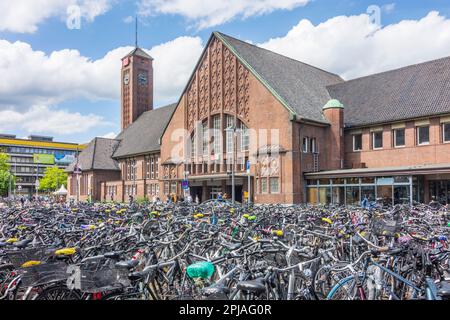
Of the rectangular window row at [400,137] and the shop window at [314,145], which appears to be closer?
the rectangular window row at [400,137]

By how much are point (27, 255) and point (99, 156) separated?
47484mm

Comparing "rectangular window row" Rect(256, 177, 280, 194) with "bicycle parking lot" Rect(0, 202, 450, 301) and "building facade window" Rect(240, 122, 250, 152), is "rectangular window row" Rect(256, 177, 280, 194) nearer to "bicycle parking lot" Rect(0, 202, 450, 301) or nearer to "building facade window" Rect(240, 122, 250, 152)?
"building facade window" Rect(240, 122, 250, 152)

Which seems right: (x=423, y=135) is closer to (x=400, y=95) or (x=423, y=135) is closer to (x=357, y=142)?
(x=400, y=95)

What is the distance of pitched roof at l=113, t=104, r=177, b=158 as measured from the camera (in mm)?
44812

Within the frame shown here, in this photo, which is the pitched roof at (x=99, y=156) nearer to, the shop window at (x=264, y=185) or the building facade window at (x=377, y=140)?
the shop window at (x=264, y=185)

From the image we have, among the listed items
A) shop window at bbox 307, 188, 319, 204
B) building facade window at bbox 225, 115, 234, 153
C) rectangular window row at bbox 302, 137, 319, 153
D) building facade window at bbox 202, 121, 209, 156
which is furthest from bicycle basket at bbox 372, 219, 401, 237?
building facade window at bbox 202, 121, 209, 156

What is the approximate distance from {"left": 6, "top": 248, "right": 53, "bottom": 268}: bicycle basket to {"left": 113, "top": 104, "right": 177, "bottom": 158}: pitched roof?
1458 inches

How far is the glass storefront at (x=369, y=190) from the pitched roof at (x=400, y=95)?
536cm

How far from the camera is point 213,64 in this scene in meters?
33.5

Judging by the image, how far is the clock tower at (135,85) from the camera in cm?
5609

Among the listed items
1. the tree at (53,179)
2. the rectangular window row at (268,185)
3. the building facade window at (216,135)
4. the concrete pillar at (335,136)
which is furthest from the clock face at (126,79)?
the tree at (53,179)
